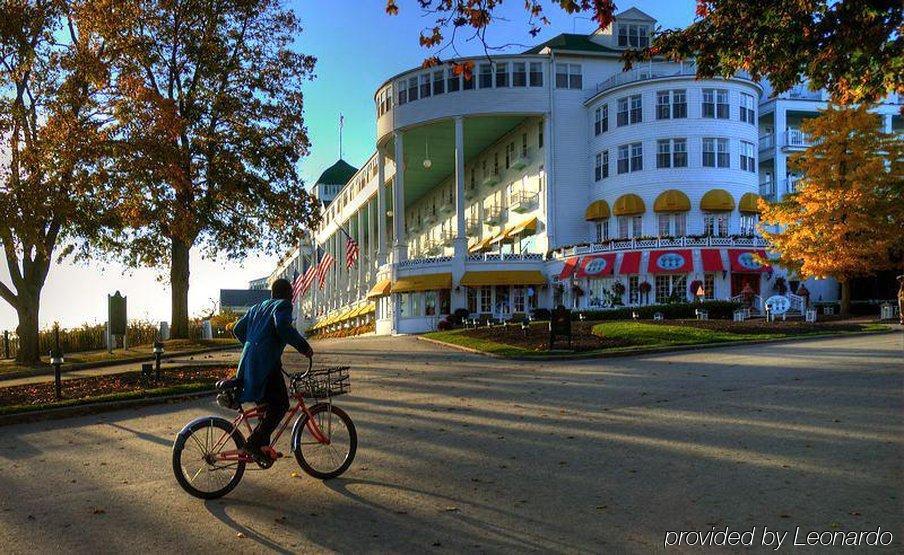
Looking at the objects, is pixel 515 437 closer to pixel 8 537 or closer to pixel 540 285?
pixel 8 537

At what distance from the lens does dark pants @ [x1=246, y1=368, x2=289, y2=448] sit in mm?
6395

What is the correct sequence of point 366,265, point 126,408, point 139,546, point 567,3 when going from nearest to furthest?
point 139,546, point 567,3, point 126,408, point 366,265

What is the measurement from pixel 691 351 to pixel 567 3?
13.5m

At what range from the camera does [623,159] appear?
144 ft

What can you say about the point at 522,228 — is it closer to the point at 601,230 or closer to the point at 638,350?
the point at 601,230

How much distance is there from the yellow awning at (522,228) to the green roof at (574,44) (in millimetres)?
10666

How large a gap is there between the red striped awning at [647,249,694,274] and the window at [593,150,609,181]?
754 cm

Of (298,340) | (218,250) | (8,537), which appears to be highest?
(218,250)

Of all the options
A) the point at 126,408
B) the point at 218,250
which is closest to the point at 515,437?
the point at 126,408

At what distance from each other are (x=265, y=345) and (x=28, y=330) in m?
18.8

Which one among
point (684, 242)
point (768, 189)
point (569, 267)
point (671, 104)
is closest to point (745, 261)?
Result: point (684, 242)

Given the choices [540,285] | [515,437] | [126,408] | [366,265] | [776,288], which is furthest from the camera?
[366,265]

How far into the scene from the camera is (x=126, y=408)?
1218 cm

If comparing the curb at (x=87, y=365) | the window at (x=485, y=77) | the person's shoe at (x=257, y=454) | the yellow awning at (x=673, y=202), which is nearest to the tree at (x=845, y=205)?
the yellow awning at (x=673, y=202)
